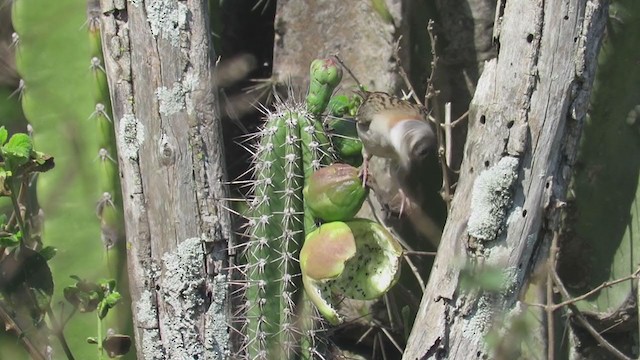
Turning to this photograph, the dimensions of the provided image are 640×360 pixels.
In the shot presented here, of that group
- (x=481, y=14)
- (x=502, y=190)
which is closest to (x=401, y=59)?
(x=481, y=14)

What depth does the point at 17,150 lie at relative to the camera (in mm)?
2012

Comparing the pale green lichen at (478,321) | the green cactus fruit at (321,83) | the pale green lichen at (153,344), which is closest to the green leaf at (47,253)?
the pale green lichen at (153,344)

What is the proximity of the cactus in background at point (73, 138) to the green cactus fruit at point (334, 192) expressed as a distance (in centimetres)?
64

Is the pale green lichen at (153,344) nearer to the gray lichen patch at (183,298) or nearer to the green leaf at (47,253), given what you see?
the gray lichen patch at (183,298)

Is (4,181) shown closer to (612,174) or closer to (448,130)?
(448,130)

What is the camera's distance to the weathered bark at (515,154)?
1.96 m

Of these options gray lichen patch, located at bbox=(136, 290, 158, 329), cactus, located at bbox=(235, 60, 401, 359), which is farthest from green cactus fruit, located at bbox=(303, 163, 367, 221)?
gray lichen patch, located at bbox=(136, 290, 158, 329)

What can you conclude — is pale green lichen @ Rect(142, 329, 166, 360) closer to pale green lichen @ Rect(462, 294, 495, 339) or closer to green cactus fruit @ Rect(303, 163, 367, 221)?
green cactus fruit @ Rect(303, 163, 367, 221)

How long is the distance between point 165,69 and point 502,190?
0.82m

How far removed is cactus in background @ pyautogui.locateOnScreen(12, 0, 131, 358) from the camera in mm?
2439

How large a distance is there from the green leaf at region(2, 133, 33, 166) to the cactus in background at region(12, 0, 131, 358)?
13.2 inches

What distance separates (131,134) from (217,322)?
49 cm

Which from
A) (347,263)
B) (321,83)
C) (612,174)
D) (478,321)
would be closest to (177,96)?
(321,83)

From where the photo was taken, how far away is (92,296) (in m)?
2.14
